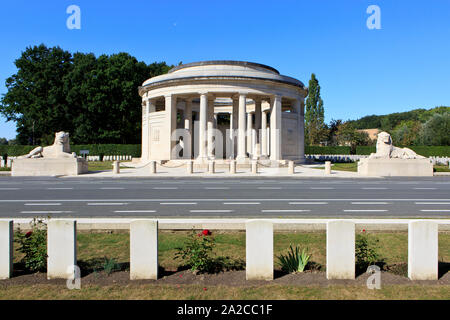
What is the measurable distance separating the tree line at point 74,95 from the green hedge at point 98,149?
2.01 meters

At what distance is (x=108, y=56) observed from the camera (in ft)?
194

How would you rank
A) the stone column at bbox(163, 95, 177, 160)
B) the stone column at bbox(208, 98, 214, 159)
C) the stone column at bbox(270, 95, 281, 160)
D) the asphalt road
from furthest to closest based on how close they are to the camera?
the stone column at bbox(163, 95, 177, 160) → the stone column at bbox(270, 95, 281, 160) → the stone column at bbox(208, 98, 214, 159) → the asphalt road

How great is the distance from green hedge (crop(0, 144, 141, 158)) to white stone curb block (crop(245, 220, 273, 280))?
5296 cm

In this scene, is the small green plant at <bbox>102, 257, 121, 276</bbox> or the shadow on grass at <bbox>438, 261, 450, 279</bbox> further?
the shadow on grass at <bbox>438, 261, 450, 279</bbox>

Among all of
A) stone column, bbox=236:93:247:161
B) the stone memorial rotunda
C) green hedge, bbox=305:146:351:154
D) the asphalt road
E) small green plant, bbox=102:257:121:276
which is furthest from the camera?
green hedge, bbox=305:146:351:154

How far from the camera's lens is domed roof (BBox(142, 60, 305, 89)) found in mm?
34406

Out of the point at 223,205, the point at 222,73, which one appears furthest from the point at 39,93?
the point at 223,205

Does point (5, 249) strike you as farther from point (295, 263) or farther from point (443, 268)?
point (443, 268)

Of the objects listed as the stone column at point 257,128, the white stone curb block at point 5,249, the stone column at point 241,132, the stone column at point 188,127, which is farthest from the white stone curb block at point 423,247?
the stone column at point 188,127

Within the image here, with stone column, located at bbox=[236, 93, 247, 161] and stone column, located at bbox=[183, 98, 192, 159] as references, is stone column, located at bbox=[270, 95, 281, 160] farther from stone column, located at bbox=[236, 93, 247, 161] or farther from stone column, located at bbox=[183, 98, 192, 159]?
stone column, located at bbox=[183, 98, 192, 159]

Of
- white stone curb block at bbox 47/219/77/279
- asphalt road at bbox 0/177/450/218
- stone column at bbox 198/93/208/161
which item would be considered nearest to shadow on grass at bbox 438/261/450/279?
asphalt road at bbox 0/177/450/218

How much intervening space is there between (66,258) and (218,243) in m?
3.03

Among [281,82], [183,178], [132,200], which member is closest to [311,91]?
[281,82]

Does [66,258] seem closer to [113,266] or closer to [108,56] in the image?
[113,266]
